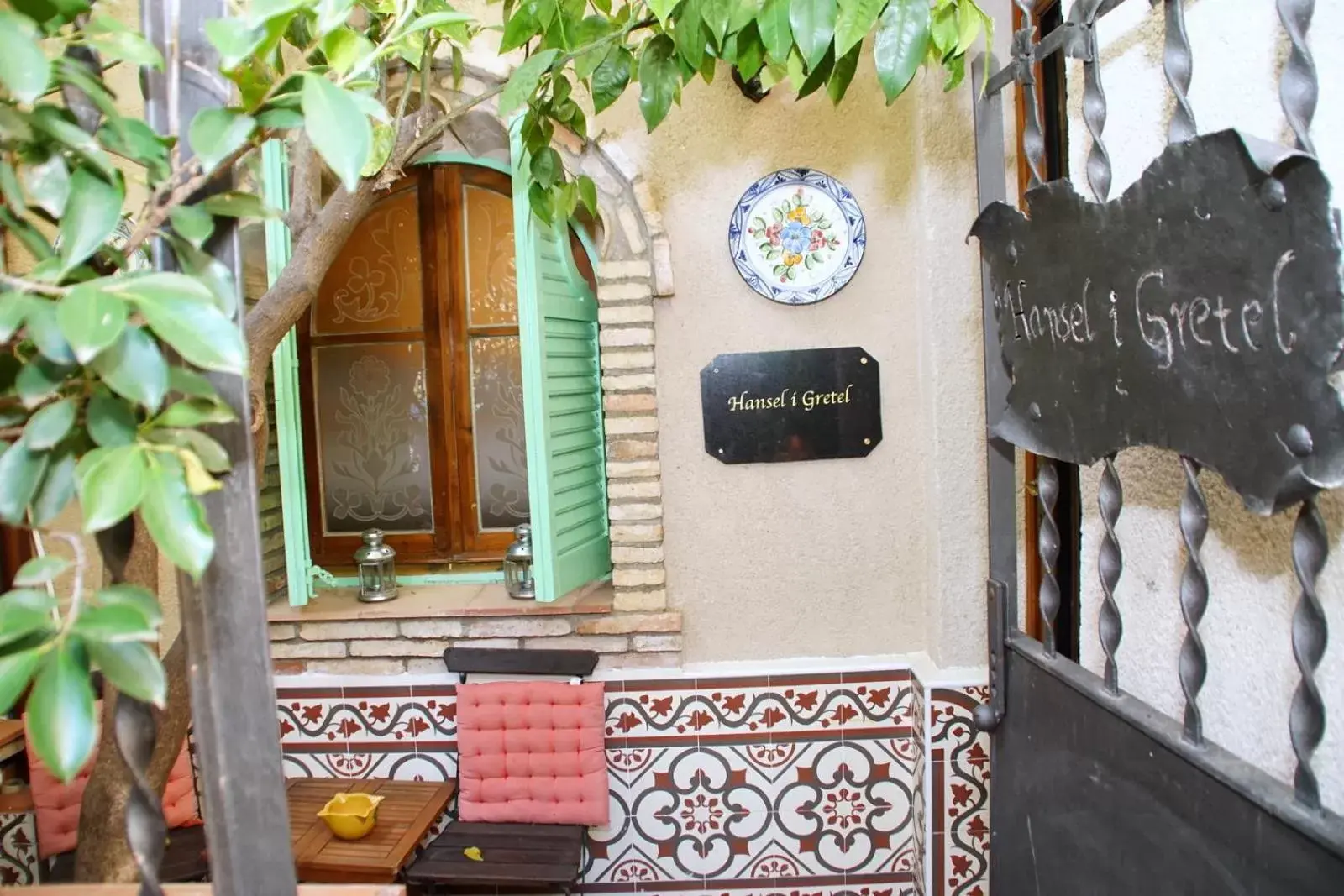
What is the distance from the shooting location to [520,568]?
2771mm

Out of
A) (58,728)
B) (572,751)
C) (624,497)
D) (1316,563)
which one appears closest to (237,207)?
→ (58,728)

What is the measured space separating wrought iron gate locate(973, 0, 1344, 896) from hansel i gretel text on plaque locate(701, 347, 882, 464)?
40.4 inches

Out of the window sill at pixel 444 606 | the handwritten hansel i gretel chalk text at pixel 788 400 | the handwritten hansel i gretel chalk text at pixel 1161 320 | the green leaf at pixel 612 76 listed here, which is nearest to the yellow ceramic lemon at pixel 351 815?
the window sill at pixel 444 606

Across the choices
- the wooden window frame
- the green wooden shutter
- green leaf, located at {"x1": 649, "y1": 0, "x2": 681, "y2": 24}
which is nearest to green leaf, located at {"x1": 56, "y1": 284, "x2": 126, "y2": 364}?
green leaf, located at {"x1": 649, "y1": 0, "x2": 681, "y2": 24}

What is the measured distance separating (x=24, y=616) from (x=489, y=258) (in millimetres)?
2650

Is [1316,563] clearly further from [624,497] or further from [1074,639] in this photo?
[624,497]

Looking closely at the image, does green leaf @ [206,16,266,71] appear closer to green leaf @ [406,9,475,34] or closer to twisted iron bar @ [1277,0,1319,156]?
green leaf @ [406,9,475,34]

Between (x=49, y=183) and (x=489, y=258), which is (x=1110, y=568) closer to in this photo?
(x=49, y=183)

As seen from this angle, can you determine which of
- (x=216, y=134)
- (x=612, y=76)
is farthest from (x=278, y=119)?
(x=612, y=76)

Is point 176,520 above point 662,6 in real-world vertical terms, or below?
below

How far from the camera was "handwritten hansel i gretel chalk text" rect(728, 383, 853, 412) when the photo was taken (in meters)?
2.57

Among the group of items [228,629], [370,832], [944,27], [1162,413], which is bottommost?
[370,832]

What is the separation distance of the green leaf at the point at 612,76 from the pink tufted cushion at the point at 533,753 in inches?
67.9

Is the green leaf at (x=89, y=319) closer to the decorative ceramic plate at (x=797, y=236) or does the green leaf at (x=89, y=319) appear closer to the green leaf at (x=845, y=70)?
the green leaf at (x=845, y=70)
